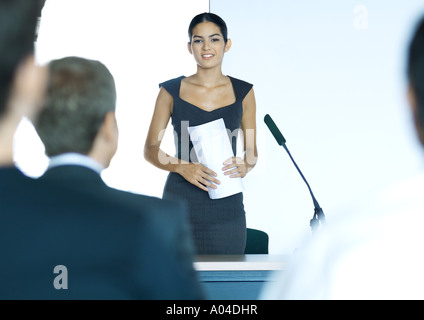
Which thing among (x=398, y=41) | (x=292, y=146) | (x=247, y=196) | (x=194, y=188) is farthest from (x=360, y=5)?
(x=194, y=188)

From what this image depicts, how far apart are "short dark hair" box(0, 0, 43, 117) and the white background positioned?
3.87 meters

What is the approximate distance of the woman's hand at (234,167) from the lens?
230 cm

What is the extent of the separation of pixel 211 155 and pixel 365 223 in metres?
1.83

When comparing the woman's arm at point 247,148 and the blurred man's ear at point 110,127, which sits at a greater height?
the woman's arm at point 247,148

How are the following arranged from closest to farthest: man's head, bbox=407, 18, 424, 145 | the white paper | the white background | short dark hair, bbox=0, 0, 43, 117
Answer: man's head, bbox=407, 18, 424, 145, short dark hair, bbox=0, 0, 43, 117, the white paper, the white background

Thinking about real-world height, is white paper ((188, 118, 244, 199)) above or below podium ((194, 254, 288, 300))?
above

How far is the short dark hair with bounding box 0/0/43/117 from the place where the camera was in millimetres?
698

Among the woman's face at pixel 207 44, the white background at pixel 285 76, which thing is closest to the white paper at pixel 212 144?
the woman's face at pixel 207 44

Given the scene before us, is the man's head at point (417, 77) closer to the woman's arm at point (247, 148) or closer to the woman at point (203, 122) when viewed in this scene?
the woman's arm at point (247, 148)

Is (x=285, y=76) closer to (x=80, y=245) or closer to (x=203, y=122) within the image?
(x=203, y=122)

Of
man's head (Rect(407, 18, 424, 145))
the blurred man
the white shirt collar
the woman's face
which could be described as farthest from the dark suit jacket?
the woman's face

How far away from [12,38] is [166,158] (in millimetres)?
1832

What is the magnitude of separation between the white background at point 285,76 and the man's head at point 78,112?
3636mm

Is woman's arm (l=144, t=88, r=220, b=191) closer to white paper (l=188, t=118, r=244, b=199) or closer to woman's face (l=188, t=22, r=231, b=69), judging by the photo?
white paper (l=188, t=118, r=244, b=199)
